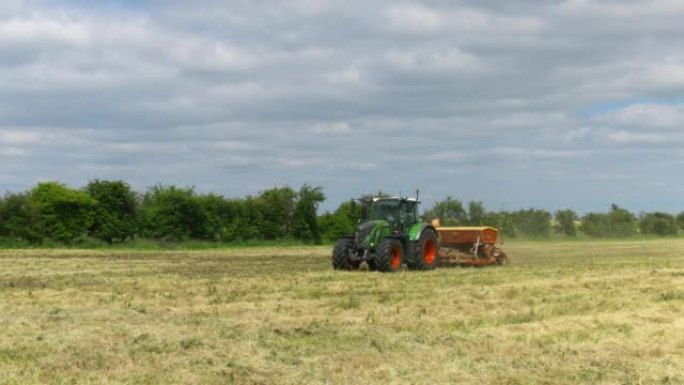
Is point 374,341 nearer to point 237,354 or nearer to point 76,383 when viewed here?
point 237,354

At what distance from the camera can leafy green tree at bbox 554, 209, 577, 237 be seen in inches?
2002

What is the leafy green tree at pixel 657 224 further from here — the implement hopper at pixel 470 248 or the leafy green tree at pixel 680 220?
the implement hopper at pixel 470 248

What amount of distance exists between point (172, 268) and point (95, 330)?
40.6 feet

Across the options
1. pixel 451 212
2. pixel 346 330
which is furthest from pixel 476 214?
pixel 346 330

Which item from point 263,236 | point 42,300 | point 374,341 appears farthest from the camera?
point 263,236

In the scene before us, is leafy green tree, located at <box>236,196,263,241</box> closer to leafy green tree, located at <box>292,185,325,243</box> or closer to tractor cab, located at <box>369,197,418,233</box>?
leafy green tree, located at <box>292,185,325,243</box>

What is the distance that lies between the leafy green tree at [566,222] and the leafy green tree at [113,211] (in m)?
26.9

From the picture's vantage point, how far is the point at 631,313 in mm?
11766

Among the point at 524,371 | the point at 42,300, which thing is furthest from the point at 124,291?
the point at 524,371

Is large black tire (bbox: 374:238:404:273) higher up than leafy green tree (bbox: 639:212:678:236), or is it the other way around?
leafy green tree (bbox: 639:212:678:236)

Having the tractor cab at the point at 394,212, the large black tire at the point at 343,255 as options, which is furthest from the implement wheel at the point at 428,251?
the large black tire at the point at 343,255

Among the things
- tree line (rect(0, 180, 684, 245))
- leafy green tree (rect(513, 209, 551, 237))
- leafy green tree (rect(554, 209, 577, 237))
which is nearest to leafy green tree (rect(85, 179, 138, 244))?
tree line (rect(0, 180, 684, 245))

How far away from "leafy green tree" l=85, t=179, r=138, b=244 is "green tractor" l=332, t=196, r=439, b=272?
20.2 metres

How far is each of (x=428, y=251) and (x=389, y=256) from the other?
2.50m
